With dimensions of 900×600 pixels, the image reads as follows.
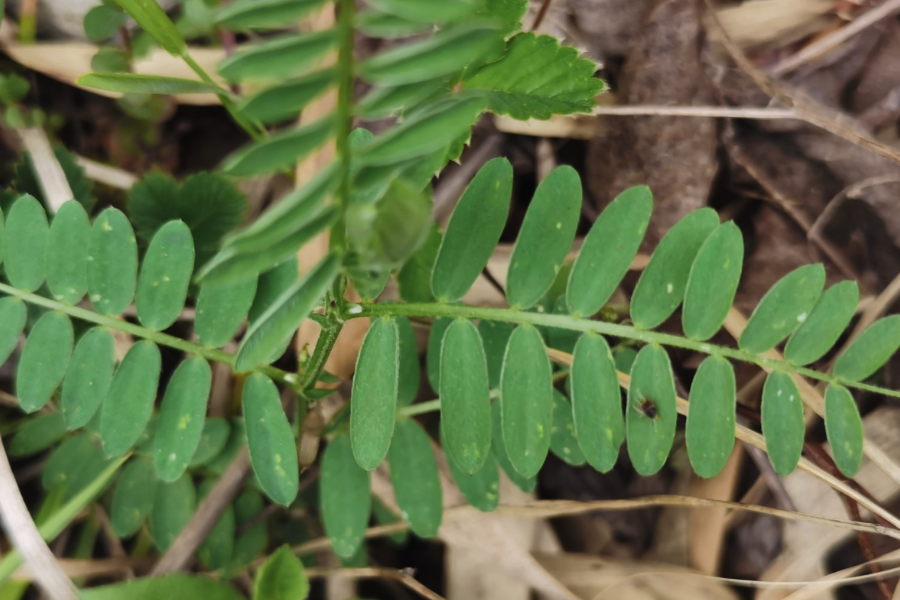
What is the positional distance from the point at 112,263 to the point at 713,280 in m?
0.87

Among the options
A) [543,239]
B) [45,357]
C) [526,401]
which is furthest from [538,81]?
[45,357]

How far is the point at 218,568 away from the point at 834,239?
142cm

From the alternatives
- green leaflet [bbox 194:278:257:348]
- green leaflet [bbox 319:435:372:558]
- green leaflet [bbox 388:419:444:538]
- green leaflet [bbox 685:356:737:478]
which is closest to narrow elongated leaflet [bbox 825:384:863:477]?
green leaflet [bbox 685:356:737:478]

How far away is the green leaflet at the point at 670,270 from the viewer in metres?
1.07

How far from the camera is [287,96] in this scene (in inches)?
22.0

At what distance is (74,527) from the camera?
5.16 ft

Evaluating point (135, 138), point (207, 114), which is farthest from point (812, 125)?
point (135, 138)

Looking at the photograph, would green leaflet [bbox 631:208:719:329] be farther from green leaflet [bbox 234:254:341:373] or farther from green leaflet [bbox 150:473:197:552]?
green leaflet [bbox 150:473:197:552]

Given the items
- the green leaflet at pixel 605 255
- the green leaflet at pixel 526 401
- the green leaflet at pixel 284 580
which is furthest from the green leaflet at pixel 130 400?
the green leaflet at pixel 605 255

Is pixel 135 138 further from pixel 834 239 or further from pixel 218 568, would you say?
pixel 834 239

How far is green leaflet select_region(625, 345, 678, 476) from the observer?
3.43 feet

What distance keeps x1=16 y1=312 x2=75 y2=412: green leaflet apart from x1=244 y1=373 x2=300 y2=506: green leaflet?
0.27m

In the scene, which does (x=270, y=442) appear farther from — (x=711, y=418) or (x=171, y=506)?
(x=711, y=418)

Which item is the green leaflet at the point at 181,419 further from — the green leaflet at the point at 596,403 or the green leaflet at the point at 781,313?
the green leaflet at the point at 781,313
